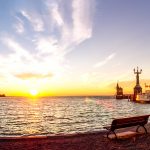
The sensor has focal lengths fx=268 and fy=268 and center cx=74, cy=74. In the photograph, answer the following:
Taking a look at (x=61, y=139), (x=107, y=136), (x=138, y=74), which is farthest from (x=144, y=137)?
(x=138, y=74)

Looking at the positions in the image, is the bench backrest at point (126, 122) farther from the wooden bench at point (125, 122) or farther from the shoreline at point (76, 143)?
the shoreline at point (76, 143)

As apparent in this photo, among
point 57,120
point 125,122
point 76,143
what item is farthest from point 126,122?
point 57,120

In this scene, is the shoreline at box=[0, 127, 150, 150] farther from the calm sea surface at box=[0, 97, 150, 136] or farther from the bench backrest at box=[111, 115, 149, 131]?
the calm sea surface at box=[0, 97, 150, 136]

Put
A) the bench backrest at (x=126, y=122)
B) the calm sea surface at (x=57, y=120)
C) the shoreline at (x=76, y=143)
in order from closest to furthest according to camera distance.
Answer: the shoreline at (x=76, y=143)
the bench backrest at (x=126, y=122)
the calm sea surface at (x=57, y=120)

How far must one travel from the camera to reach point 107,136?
1398 cm

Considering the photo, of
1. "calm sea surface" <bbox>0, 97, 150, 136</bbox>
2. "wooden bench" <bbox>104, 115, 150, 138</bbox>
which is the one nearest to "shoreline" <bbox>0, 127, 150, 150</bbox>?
"wooden bench" <bbox>104, 115, 150, 138</bbox>

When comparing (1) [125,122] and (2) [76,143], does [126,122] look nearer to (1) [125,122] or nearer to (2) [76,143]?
(1) [125,122]

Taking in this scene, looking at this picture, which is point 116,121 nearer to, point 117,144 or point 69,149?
point 117,144

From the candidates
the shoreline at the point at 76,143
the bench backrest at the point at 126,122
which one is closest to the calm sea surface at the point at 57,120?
the bench backrest at the point at 126,122

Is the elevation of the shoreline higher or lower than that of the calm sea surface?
higher

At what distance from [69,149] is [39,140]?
2585mm

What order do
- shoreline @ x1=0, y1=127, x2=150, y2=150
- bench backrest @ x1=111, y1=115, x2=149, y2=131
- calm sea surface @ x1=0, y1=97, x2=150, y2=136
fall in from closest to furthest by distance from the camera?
shoreline @ x1=0, y1=127, x2=150, y2=150 < bench backrest @ x1=111, y1=115, x2=149, y2=131 < calm sea surface @ x1=0, y1=97, x2=150, y2=136

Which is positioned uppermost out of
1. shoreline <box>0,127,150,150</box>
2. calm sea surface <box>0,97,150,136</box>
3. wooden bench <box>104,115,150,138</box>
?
wooden bench <box>104,115,150,138</box>

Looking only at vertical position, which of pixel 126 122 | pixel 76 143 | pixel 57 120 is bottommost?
pixel 57 120
